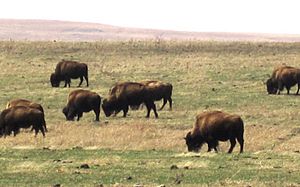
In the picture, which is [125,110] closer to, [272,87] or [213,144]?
[272,87]

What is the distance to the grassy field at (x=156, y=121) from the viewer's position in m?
15.7

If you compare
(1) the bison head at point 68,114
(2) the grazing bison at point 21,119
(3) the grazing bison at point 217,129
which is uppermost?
(3) the grazing bison at point 217,129

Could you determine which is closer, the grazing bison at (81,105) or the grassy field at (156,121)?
the grassy field at (156,121)

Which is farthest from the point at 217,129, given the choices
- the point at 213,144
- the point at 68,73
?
the point at 68,73

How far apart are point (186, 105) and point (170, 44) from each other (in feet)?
102

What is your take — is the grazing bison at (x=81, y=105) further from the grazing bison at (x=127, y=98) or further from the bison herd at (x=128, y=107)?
the grazing bison at (x=127, y=98)

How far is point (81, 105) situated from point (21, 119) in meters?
5.96

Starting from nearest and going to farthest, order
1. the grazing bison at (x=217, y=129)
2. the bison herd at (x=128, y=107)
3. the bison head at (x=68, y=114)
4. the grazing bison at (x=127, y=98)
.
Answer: the grazing bison at (x=217, y=129) < the bison herd at (x=128, y=107) < the bison head at (x=68, y=114) < the grazing bison at (x=127, y=98)

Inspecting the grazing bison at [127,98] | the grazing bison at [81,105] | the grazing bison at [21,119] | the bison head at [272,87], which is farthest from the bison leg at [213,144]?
the bison head at [272,87]

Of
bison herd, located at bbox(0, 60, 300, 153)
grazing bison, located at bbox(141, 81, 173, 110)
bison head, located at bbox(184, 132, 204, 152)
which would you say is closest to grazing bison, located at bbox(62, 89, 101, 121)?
bison herd, located at bbox(0, 60, 300, 153)

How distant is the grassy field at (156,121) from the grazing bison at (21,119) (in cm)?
44

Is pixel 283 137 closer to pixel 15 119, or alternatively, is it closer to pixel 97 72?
pixel 15 119

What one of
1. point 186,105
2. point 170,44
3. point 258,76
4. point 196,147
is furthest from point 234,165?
point 170,44

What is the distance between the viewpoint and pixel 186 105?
111 ft
